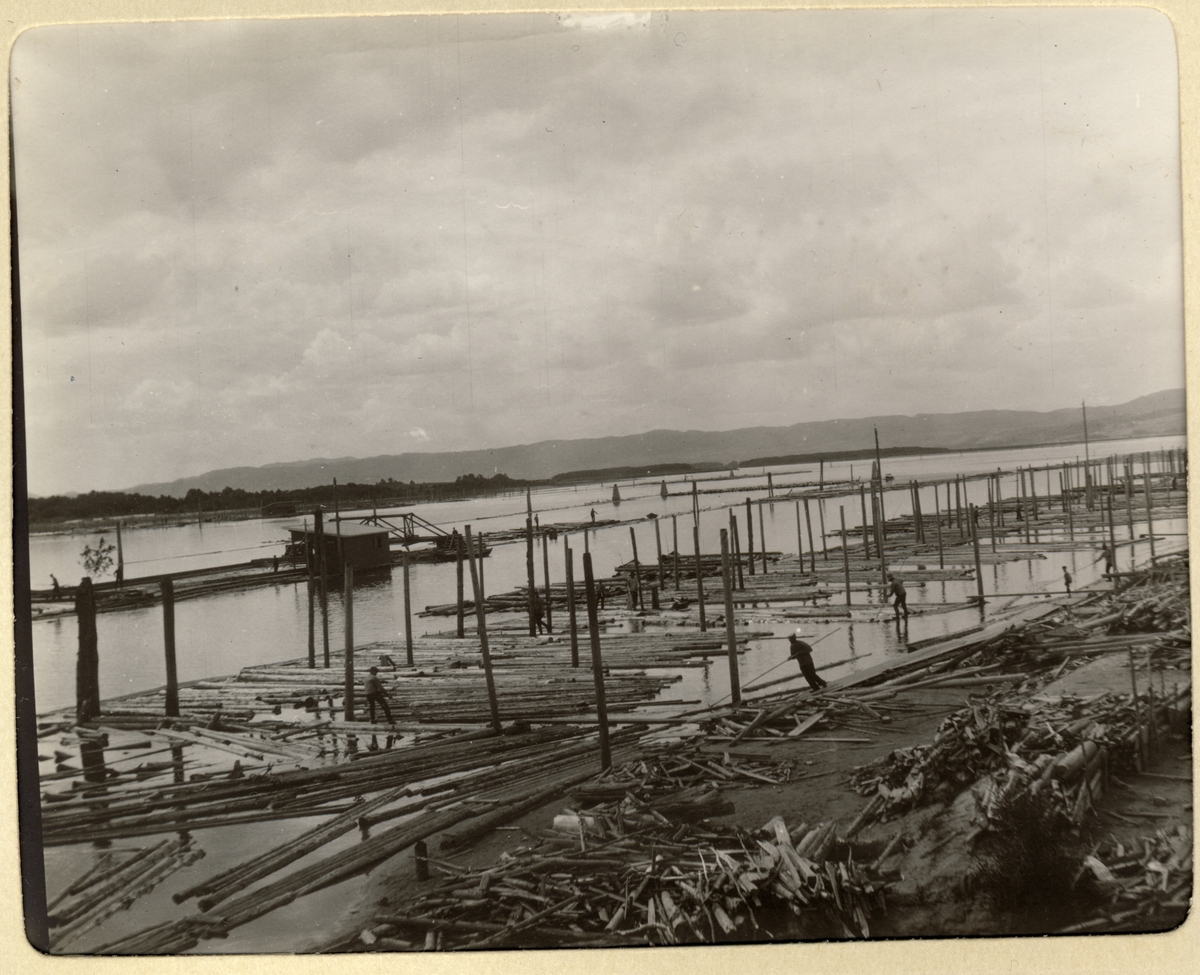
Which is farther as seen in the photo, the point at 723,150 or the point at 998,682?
the point at 998,682

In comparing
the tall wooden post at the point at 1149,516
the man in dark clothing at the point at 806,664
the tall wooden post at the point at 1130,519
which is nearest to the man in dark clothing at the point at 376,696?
the man in dark clothing at the point at 806,664

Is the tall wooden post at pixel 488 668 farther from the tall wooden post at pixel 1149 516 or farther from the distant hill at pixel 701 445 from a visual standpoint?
the tall wooden post at pixel 1149 516

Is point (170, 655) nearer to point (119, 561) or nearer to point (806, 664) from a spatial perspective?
point (119, 561)

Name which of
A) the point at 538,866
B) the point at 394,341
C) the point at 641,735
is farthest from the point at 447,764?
the point at 394,341

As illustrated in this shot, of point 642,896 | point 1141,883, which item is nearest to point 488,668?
point 642,896

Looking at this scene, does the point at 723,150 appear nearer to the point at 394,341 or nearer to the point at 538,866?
the point at 394,341

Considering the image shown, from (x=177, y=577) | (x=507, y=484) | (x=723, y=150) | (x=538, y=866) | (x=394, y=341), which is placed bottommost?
(x=538, y=866)

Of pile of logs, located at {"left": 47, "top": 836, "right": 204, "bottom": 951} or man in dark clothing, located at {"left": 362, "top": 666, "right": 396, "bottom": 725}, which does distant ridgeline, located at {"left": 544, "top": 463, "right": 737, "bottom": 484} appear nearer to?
man in dark clothing, located at {"left": 362, "top": 666, "right": 396, "bottom": 725}
